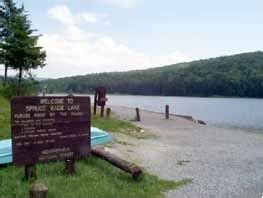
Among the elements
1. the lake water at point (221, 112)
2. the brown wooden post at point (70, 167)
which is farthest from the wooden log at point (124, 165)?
the lake water at point (221, 112)

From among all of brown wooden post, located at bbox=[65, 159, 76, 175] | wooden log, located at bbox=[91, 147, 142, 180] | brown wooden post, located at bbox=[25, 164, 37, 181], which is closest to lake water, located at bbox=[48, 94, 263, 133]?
wooden log, located at bbox=[91, 147, 142, 180]

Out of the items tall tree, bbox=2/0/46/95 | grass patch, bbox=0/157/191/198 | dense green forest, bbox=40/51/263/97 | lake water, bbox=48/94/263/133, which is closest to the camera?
grass patch, bbox=0/157/191/198

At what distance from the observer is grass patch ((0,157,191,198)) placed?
6.55 metres

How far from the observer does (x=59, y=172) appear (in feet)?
25.6

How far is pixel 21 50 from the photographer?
28.8m

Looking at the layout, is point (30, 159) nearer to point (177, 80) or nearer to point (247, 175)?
point (247, 175)

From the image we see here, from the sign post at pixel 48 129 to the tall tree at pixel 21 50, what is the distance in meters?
22.5

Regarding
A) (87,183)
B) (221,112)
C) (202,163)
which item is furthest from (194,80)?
(87,183)

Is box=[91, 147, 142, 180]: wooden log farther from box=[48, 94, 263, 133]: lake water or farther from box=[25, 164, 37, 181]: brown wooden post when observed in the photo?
box=[48, 94, 263, 133]: lake water

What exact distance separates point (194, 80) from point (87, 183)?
112m

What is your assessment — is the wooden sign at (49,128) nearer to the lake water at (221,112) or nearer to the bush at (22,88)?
the bush at (22,88)

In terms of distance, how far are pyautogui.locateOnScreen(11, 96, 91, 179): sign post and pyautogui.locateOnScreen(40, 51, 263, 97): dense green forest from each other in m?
79.8

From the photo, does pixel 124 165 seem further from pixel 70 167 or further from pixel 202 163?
pixel 202 163

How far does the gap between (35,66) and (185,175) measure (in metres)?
23.6
